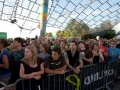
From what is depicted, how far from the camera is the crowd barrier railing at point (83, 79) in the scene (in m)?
3.28


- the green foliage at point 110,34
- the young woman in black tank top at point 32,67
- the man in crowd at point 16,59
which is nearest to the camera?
the young woman in black tank top at point 32,67

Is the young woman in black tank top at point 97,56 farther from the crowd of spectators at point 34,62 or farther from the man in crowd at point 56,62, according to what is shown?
the man in crowd at point 56,62

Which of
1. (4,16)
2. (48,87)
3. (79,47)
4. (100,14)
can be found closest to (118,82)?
(79,47)

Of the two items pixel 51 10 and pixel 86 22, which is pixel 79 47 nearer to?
pixel 51 10

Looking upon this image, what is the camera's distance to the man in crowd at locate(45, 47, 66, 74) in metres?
3.27

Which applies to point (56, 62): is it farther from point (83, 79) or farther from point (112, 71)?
point (112, 71)

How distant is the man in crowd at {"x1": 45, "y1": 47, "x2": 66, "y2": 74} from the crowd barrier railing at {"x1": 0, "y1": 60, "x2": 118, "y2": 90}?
0.16 metres

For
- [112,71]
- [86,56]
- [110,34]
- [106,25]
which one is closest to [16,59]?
[86,56]

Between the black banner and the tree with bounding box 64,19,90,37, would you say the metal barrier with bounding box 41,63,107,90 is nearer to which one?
the black banner

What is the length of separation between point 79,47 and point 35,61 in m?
1.99

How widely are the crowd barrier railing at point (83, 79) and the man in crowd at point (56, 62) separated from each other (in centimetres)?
16

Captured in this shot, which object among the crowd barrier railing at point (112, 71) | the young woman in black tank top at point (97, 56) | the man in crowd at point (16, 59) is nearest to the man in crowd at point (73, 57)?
the young woman in black tank top at point (97, 56)

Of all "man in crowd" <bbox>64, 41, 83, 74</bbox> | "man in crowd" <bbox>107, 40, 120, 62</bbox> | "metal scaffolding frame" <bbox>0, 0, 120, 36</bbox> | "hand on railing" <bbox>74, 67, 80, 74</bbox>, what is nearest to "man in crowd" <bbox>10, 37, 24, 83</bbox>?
"man in crowd" <bbox>64, 41, 83, 74</bbox>

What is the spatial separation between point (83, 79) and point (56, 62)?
112 cm
